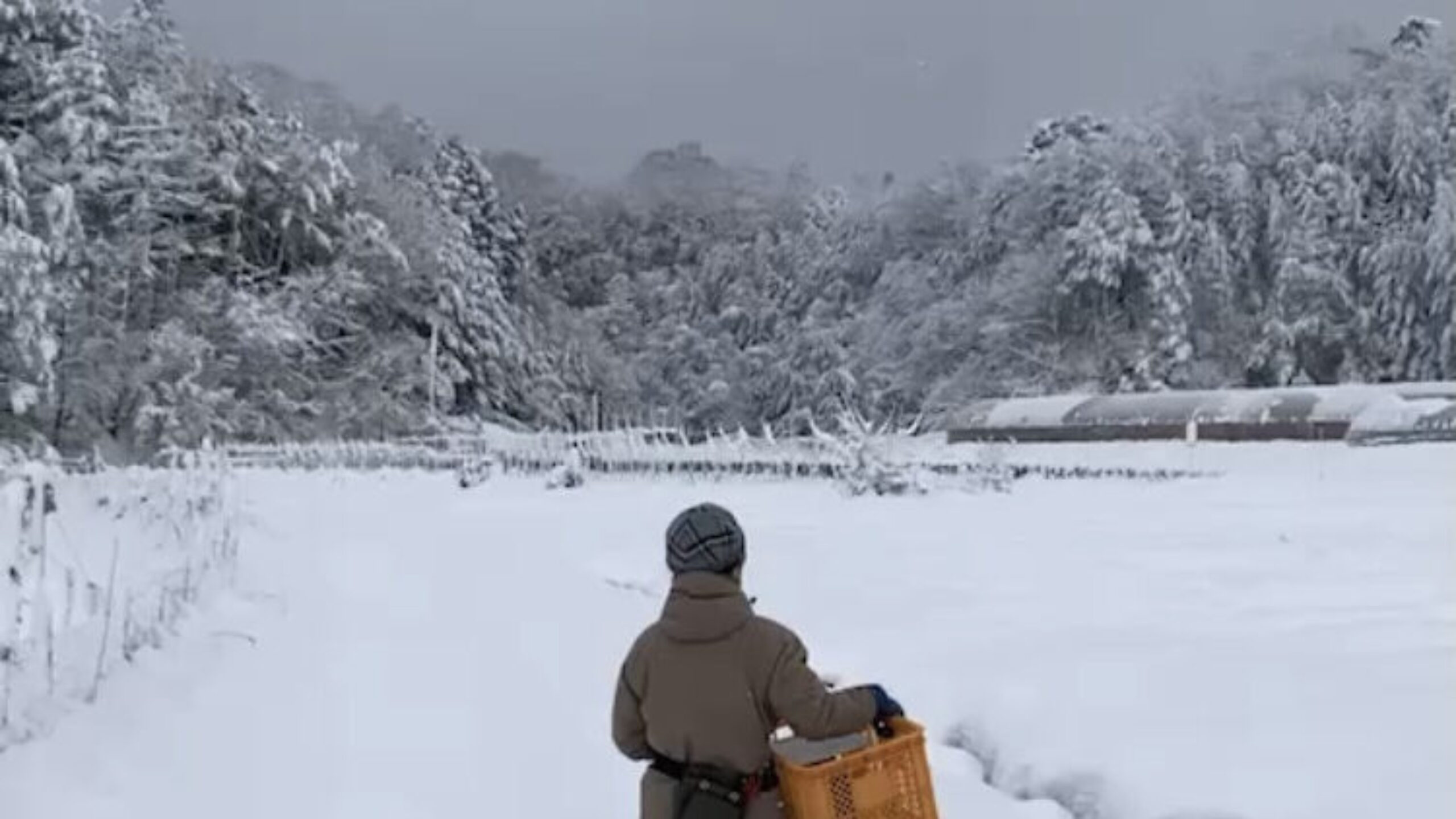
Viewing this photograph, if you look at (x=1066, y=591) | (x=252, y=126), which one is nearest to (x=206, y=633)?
(x=1066, y=591)

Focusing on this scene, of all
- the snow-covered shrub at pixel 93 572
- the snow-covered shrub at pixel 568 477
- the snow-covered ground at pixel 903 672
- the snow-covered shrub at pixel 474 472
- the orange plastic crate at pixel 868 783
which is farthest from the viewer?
the snow-covered shrub at pixel 474 472

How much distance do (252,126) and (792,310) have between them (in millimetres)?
23606

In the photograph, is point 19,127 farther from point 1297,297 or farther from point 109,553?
point 1297,297

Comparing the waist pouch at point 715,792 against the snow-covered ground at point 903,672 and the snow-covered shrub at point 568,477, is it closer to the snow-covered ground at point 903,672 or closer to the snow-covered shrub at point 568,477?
the snow-covered ground at point 903,672

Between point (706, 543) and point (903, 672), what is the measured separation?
388 centimetres

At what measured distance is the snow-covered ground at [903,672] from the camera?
4699 millimetres

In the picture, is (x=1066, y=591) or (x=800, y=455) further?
(x=800, y=455)

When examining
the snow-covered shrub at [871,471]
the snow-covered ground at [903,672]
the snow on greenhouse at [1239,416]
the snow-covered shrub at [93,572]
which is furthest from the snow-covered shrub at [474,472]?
the snow-covered shrub at [93,572]

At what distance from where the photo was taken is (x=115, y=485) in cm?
1296

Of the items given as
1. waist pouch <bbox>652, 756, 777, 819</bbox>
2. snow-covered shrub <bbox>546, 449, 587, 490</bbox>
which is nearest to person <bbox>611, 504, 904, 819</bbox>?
waist pouch <bbox>652, 756, 777, 819</bbox>

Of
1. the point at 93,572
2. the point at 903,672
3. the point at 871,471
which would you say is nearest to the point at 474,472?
the point at 871,471

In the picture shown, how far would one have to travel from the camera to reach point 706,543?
3.00 meters

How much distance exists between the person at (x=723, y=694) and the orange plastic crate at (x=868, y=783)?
0.22 ft

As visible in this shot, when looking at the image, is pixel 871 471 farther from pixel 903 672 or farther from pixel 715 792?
pixel 715 792
